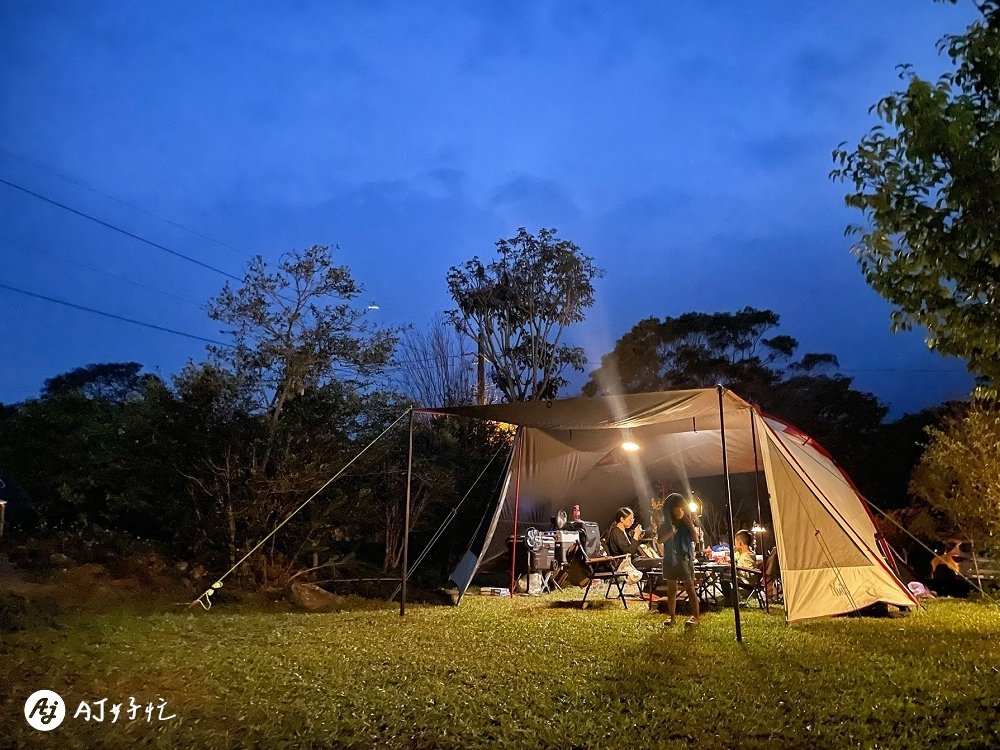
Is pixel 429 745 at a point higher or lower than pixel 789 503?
lower

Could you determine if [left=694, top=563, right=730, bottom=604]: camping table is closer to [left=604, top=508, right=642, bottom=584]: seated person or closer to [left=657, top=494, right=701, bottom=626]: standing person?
[left=657, top=494, right=701, bottom=626]: standing person

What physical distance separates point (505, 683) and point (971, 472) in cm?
714

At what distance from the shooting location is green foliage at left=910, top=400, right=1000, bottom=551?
837 cm

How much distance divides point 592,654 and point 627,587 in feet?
18.1

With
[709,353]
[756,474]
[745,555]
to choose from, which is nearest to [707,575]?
[756,474]

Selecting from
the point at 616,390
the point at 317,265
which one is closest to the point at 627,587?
the point at 317,265

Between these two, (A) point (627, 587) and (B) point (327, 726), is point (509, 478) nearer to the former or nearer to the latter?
(A) point (627, 587)

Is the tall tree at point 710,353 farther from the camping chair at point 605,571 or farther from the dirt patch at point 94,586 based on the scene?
the dirt patch at point 94,586

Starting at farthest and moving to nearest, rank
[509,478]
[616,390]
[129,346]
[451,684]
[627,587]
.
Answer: [129,346]
[616,390]
[627,587]
[509,478]
[451,684]

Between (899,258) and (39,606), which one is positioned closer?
(899,258)

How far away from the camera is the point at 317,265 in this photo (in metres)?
9.80

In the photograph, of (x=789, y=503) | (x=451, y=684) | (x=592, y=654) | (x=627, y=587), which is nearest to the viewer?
(x=451, y=684)

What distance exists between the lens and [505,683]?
4434 millimetres

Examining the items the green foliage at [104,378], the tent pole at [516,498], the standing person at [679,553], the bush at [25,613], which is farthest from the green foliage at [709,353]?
the bush at [25,613]
